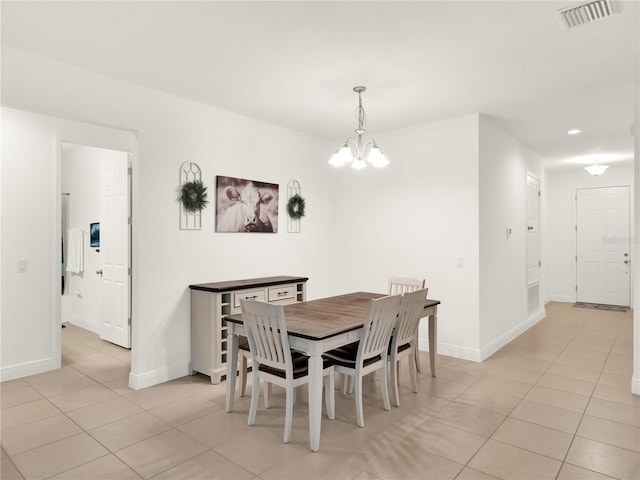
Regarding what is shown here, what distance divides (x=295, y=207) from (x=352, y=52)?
2.46m

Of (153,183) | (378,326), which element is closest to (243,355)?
(378,326)

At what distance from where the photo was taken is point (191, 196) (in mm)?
3908

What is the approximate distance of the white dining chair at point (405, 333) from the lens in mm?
3180

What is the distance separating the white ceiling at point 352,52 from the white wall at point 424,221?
0.52 m

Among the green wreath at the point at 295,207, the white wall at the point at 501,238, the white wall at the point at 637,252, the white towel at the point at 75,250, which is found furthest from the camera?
the white towel at the point at 75,250

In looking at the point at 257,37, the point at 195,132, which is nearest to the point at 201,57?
the point at 257,37

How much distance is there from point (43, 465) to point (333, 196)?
4326mm

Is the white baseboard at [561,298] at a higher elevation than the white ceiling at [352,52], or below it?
below

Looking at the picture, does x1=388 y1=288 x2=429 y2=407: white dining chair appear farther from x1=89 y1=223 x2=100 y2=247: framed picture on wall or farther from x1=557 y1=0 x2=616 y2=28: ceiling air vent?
x1=89 y1=223 x2=100 y2=247: framed picture on wall

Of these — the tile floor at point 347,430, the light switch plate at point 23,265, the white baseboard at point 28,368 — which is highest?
the light switch plate at point 23,265

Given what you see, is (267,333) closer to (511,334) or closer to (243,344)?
(243,344)

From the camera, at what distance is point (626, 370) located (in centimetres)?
403

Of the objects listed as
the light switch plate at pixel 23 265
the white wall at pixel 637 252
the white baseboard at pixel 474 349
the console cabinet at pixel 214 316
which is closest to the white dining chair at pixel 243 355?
→ the console cabinet at pixel 214 316

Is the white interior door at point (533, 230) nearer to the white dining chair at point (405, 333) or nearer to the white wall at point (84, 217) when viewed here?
the white dining chair at point (405, 333)
